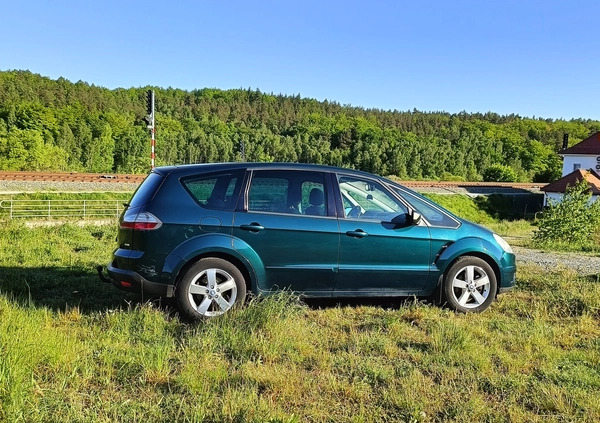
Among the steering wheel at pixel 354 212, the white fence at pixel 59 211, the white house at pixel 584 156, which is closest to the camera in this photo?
the steering wheel at pixel 354 212

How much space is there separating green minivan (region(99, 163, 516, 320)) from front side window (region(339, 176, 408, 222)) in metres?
0.01

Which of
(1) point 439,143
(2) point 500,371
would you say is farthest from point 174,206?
(1) point 439,143

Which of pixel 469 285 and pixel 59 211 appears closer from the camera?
pixel 469 285

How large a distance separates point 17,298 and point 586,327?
614 centimetres

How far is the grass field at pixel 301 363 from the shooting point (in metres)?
3.22

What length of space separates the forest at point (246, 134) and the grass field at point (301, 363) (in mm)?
65923

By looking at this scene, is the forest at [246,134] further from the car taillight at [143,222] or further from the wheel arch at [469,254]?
the wheel arch at [469,254]

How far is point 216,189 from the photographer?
18.0 ft

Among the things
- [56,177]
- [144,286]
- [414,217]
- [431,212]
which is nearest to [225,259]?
[144,286]

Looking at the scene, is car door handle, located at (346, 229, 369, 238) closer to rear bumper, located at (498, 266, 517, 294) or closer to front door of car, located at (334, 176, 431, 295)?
front door of car, located at (334, 176, 431, 295)

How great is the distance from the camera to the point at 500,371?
4.01 meters

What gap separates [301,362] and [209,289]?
1.48 m

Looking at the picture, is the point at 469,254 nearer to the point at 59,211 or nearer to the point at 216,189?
the point at 216,189

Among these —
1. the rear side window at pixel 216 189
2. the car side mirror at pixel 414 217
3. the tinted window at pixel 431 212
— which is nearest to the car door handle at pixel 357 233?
the car side mirror at pixel 414 217
